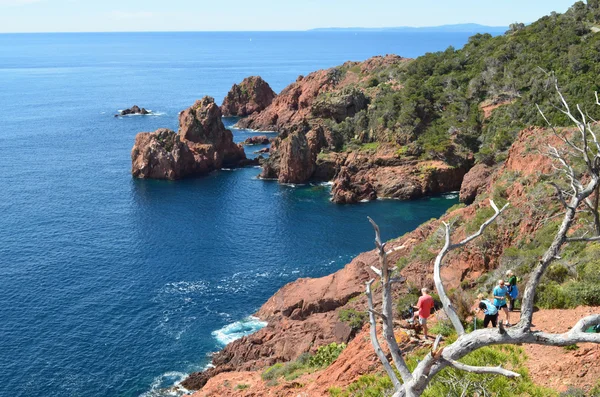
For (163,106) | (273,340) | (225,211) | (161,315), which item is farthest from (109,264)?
(163,106)

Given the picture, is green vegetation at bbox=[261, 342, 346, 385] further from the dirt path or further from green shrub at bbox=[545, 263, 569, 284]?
the dirt path

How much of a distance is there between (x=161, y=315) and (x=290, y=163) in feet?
169

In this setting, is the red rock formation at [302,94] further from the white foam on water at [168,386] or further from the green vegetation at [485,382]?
the green vegetation at [485,382]

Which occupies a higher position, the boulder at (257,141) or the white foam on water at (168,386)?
the boulder at (257,141)

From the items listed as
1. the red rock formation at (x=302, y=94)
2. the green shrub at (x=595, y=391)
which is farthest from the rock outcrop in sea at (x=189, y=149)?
the green shrub at (x=595, y=391)

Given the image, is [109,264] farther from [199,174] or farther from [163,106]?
[163,106]

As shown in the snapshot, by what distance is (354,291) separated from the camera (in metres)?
48.8

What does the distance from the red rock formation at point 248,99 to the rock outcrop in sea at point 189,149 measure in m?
47.8

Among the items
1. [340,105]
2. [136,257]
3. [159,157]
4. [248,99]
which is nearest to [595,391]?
[136,257]

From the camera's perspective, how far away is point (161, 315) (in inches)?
2162

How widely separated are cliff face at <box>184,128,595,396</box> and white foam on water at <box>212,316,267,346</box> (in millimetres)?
1096

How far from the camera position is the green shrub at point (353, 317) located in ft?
123

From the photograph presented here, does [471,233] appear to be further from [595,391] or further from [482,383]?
[482,383]

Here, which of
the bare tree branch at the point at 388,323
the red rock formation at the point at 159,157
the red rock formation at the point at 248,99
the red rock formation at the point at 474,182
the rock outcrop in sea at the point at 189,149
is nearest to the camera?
the bare tree branch at the point at 388,323
